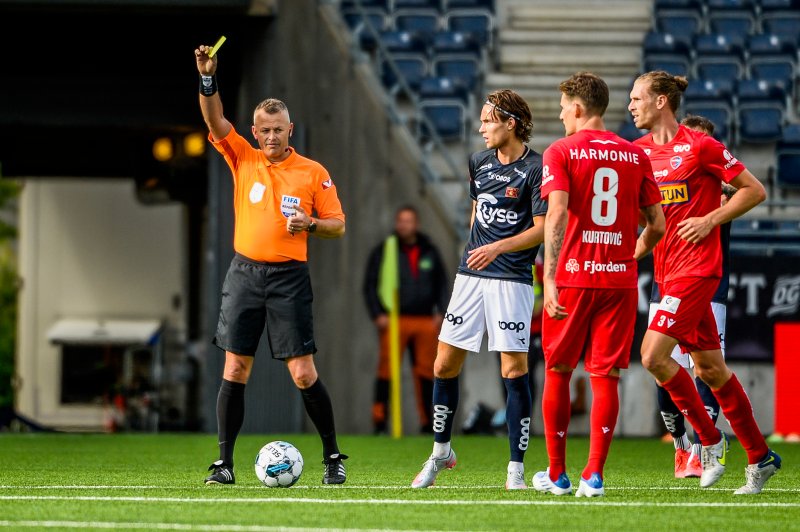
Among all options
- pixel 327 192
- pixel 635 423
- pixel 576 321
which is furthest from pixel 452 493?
pixel 635 423

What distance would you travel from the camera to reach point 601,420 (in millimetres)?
7051

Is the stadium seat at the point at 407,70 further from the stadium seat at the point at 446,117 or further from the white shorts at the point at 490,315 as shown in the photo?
the white shorts at the point at 490,315

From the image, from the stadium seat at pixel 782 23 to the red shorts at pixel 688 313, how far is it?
13.1 m

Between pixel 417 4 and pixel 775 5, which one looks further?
pixel 775 5

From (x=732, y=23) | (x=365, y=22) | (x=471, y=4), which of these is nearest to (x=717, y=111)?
(x=732, y=23)

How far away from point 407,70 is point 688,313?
34.9 feet

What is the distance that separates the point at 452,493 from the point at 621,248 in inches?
58.4

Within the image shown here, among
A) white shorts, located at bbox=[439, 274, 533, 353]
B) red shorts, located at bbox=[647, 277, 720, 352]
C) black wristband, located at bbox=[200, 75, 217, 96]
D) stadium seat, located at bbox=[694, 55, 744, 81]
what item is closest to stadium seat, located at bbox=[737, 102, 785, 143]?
stadium seat, located at bbox=[694, 55, 744, 81]

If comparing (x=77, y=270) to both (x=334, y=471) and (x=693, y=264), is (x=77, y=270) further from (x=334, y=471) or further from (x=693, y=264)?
(x=693, y=264)

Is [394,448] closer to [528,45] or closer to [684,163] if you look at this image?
[684,163]

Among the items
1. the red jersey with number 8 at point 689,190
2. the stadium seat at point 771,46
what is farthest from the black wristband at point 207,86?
the stadium seat at point 771,46

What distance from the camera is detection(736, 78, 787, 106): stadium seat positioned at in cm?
1798

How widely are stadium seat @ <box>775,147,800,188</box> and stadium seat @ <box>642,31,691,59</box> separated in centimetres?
244

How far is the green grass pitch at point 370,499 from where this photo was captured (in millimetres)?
5996
